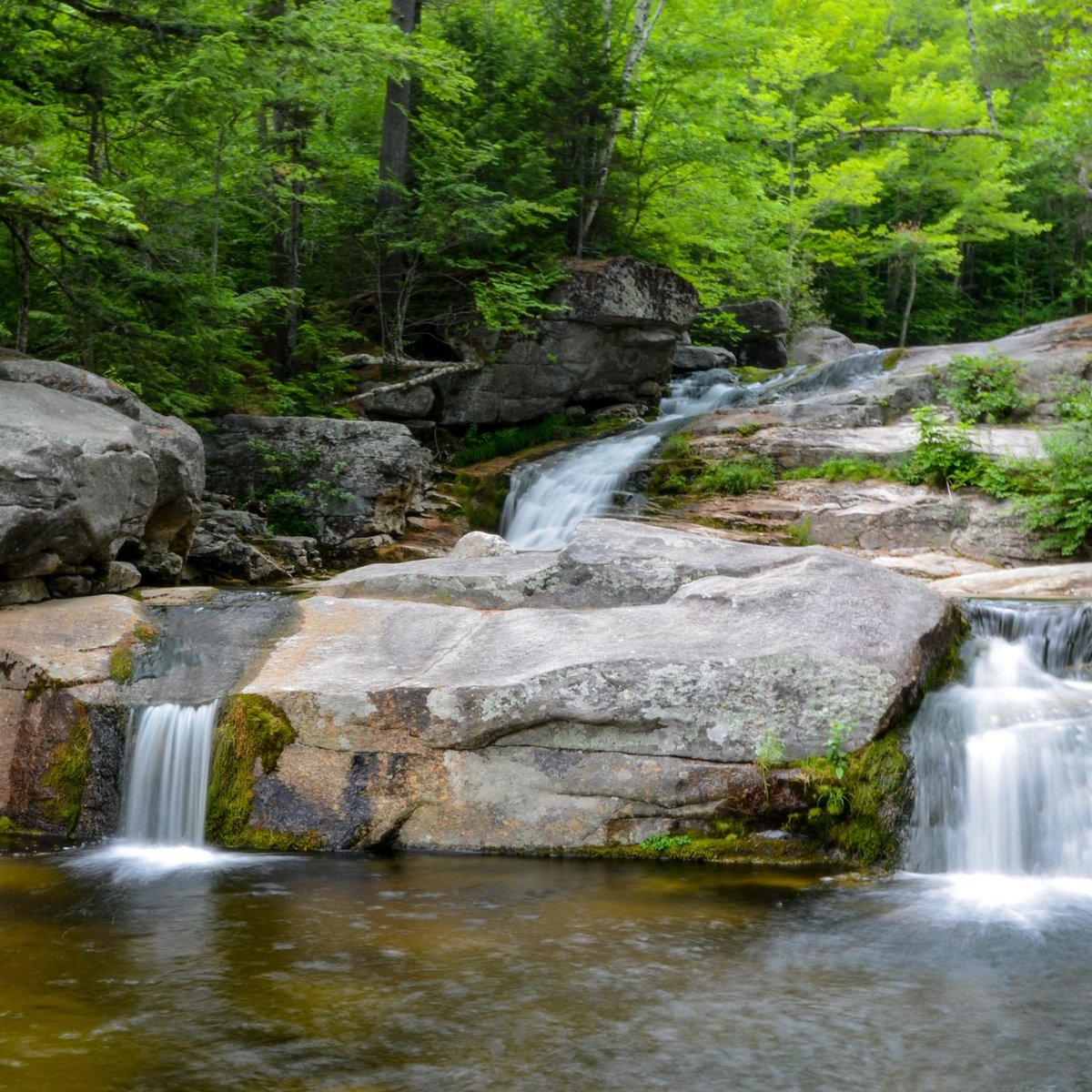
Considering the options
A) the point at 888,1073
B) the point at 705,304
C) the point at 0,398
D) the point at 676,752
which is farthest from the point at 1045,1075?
the point at 705,304

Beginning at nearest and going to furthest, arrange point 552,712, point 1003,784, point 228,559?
point 1003,784 < point 552,712 < point 228,559

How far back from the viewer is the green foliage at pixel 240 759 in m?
6.80

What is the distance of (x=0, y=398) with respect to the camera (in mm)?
8336

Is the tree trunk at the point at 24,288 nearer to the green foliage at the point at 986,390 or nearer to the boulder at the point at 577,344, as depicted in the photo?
the boulder at the point at 577,344

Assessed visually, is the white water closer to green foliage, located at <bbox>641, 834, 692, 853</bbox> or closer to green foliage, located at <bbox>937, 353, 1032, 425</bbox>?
green foliage, located at <bbox>937, 353, 1032, 425</bbox>

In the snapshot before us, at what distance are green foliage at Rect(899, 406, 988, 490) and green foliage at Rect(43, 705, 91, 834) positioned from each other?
11236mm

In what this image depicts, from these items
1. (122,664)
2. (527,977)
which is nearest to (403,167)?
(122,664)

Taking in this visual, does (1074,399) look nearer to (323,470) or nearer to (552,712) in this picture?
(323,470)

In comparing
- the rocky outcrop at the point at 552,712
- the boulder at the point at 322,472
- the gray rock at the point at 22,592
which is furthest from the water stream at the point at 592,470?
the gray rock at the point at 22,592

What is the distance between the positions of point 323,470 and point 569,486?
355cm

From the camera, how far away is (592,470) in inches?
622

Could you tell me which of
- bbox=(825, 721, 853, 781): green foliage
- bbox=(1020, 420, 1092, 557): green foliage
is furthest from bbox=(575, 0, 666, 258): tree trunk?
bbox=(825, 721, 853, 781): green foliage

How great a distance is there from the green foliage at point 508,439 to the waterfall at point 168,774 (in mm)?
10045

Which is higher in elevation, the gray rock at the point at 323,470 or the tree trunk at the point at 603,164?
the tree trunk at the point at 603,164
